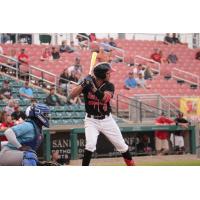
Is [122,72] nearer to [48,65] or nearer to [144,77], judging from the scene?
[144,77]

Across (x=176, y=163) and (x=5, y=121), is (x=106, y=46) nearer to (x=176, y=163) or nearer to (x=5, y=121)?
(x=5, y=121)

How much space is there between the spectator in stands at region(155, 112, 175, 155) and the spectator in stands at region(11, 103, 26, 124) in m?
2.03

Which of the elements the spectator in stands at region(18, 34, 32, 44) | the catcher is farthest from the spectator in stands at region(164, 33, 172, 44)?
the catcher

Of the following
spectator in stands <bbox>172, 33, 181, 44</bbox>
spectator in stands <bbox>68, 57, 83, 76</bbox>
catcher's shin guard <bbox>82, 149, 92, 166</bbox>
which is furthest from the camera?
spectator in stands <bbox>172, 33, 181, 44</bbox>

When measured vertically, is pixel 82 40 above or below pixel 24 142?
above

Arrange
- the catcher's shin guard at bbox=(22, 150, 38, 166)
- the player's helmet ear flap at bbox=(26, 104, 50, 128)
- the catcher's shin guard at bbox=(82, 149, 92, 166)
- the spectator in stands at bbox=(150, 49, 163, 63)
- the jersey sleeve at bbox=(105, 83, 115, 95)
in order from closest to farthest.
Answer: the catcher's shin guard at bbox=(22, 150, 38, 166)
the player's helmet ear flap at bbox=(26, 104, 50, 128)
the catcher's shin guard at bbox=(82, 149, 92, 166)
the jersey sleeve at bbox=(105, 83, 115, 95)
the spectator in stands at bbox=(150, 49, 163, 63)

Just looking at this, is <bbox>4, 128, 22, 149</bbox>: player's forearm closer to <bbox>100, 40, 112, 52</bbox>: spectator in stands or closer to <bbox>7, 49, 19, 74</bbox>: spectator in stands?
<bbox>7, 49, 19, 74</bbox>: spectator in stands

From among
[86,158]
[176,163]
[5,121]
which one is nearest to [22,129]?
[86,158]

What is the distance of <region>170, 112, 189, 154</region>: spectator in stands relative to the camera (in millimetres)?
8234

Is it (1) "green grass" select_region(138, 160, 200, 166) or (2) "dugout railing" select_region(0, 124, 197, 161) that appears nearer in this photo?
(1) "green grass" select_region(138, 160, 200, 166)

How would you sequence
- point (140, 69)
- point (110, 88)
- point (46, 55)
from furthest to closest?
point (140, 69) → point (46, 55) → point (110, 88)

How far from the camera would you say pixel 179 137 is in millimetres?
8406

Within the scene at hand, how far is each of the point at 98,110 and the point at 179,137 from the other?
1.64 meters
